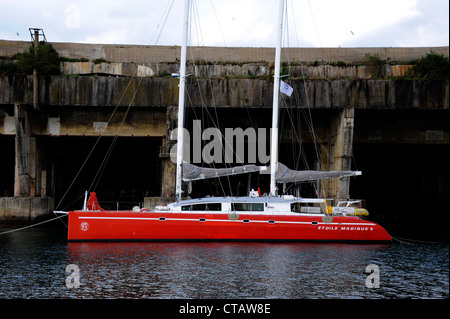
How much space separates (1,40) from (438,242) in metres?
35.7

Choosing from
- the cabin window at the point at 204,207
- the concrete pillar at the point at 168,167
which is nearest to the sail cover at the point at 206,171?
the cabin window at the point at 204,207

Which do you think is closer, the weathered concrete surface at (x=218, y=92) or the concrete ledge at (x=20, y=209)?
the concrete ledge at (x=20, y=209)

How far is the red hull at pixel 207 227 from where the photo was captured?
29.0m

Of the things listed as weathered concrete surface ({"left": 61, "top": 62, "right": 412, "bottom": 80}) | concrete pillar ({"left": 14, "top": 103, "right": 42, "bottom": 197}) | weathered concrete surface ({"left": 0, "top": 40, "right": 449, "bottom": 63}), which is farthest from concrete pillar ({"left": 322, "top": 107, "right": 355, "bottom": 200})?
concrete pillar ({"left": 14, "top": 103, "right": 42, "bottom": 197})

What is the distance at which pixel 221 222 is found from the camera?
96.9 ft

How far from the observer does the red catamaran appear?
29062 millimetres

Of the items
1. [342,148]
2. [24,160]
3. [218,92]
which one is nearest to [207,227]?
[218,92]

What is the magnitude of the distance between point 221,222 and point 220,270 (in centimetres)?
736

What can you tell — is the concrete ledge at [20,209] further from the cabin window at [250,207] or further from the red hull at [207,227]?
the cabin window at [250,207]

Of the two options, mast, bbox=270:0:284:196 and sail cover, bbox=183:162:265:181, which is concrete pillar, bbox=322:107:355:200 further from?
sail cover, bbox=183:162:265:181

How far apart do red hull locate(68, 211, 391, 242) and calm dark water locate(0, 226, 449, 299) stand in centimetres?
64

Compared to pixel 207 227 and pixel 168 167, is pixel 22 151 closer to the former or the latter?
pixel 168 167
